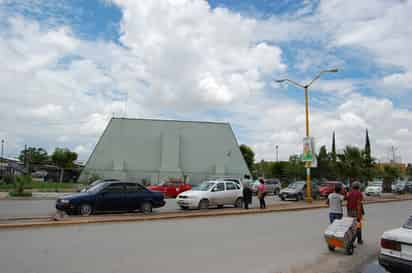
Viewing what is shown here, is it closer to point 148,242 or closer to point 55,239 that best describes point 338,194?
point 148,242

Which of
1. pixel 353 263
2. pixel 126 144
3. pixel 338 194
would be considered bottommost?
pixel 353 263

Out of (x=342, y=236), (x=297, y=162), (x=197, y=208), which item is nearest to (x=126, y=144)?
(x=297, y=162)

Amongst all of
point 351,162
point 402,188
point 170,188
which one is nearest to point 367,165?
point 351,162

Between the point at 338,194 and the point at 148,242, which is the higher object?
the point at 338,194

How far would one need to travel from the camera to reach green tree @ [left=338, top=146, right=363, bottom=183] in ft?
156

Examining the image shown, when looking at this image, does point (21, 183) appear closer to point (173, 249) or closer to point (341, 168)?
point (173, 249)

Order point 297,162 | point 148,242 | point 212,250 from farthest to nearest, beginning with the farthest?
point 297,162 → point 148,242 → point 212,250

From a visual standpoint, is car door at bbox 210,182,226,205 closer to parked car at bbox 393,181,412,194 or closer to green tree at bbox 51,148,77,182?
parked car at bbox 393,181,412,194

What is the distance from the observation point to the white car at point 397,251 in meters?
6.61

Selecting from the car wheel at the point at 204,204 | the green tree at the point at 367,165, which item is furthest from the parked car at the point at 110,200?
the green tree at the point at 367,165

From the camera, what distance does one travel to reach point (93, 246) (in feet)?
30.7

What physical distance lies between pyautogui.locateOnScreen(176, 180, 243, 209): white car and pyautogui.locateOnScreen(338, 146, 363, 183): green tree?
1208 inches

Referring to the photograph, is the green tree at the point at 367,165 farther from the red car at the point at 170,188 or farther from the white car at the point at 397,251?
the white car at the point at 397,251

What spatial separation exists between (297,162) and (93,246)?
50.3m
